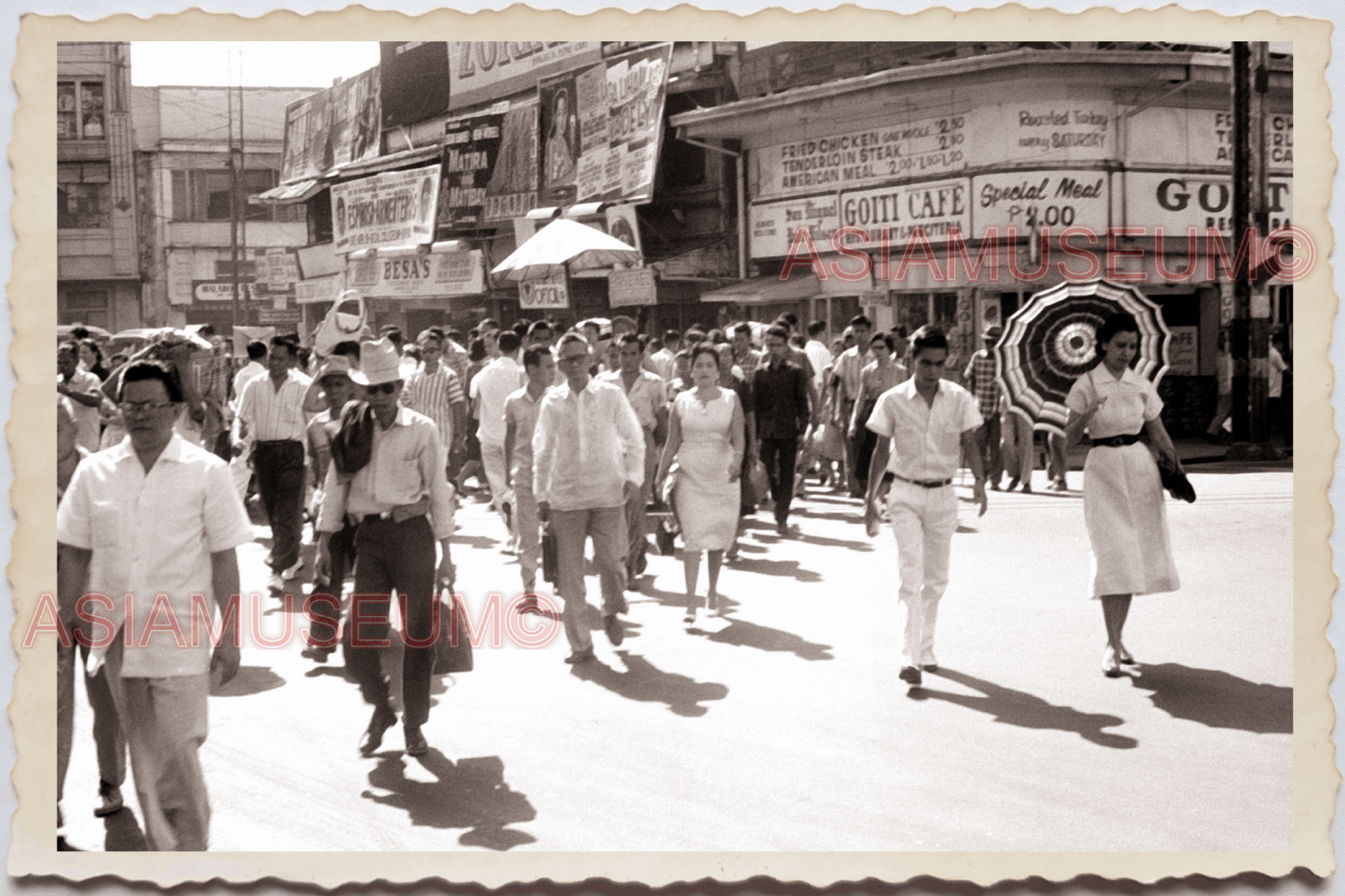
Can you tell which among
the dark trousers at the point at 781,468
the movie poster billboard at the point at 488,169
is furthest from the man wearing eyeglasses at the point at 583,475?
the movie poster billboard at the point at 488,169

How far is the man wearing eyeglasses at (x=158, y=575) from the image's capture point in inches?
176

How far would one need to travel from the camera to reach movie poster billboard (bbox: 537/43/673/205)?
17.6 m

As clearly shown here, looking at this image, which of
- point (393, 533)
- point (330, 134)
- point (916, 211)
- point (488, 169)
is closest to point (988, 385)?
point (916, 211)

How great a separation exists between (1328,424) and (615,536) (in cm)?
432

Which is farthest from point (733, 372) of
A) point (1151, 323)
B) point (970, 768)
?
point (970, 768)

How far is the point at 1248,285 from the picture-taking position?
611 inches

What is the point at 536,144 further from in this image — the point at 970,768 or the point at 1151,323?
the point at 970,768

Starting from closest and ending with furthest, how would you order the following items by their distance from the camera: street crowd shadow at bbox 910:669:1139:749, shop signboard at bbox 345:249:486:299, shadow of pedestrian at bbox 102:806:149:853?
shadow of pedestrian at bbox 102:806:149:853 < street crowd shadow at bbox 910:669:1139:749 < shop signboard at bbox 345:249:486:299

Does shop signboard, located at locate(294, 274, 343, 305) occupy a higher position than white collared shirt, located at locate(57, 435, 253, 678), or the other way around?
shop signboard, located at locate(294, 274, 343, 305)

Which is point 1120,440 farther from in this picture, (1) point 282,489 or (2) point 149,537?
(1) point 282,489

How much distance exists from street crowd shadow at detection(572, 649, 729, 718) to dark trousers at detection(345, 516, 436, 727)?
51.2 inches

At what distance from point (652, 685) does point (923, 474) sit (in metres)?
1.73

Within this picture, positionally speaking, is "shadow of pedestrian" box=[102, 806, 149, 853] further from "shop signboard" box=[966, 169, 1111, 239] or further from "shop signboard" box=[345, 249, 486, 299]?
"shop signboard" box=[345, 249, 486, 299]

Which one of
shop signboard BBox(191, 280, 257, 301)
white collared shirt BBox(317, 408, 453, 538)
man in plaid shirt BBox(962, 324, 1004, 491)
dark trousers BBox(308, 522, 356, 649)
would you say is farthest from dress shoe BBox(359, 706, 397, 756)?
shop signboard BBox(191, 280, 257, 301)
